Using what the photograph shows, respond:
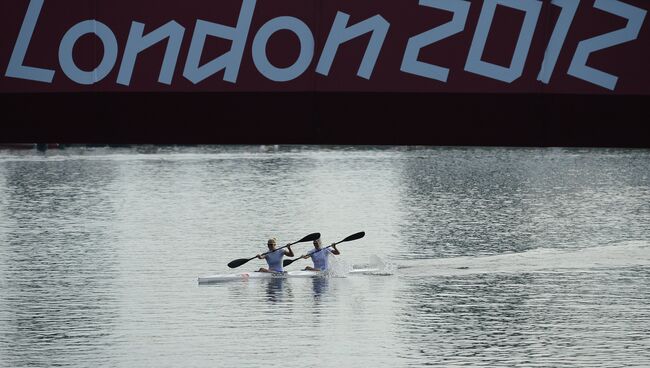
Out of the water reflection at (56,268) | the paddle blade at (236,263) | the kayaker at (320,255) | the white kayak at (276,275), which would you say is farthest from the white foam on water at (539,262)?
the water reflection at (56,268)

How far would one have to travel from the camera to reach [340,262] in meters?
24.0

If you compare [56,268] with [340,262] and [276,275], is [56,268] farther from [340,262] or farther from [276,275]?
[340,262]

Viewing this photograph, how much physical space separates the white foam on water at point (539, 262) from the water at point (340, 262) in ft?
0.16

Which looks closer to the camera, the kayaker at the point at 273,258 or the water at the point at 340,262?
the water at the point at 340,262

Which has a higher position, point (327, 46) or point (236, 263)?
point (327, 46)

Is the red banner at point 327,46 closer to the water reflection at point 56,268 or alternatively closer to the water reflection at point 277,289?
the water reflection at point 56,268

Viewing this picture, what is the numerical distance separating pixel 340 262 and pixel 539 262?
3277 mm

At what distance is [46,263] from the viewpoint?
80.7 feet

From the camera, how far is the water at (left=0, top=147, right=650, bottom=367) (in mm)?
17062

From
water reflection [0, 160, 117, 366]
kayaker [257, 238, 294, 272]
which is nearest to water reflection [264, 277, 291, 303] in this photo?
kayaker [257, 238, 294, 272]

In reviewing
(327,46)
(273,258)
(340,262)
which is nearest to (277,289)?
(273,258)

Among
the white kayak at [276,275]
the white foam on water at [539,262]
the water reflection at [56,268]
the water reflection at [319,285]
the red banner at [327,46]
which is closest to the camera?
the water reflection at [56,268]

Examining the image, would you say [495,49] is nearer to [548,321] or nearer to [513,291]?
[513,291]

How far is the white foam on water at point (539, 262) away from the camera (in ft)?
77.9
